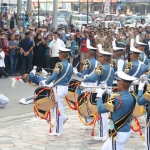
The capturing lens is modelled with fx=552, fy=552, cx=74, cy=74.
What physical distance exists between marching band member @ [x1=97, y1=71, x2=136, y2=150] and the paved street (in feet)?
7.56

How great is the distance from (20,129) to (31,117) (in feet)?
4.78

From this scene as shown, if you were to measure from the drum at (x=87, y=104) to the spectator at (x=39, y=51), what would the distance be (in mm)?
9217

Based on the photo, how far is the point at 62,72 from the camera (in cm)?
1098

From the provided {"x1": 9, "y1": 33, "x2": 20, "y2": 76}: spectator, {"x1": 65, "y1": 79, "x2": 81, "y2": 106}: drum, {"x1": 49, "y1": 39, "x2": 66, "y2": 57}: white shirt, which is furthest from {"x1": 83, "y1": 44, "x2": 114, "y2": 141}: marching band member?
{"x1": 49, "y1": 39, "x2": 66, "y2": 57}: white shirt

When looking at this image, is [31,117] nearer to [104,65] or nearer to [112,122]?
[104,65]

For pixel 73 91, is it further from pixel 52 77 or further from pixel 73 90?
pixel 52 77

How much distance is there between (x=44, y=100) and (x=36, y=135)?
2.40ft

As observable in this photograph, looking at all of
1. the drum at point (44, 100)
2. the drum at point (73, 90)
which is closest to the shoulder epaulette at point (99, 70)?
the drum at point (44, 100)

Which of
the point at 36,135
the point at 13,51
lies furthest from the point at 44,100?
the point at 13,51

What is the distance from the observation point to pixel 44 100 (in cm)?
1130

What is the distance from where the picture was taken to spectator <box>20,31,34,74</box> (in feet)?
64.1

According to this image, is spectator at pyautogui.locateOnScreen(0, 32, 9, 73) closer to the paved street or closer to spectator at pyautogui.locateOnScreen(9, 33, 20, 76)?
spectator at pyautogui.locateOnScreen(9, 33, 20, 76)

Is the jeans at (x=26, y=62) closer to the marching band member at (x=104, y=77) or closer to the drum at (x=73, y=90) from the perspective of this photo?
the drum at (x=73, y=90)

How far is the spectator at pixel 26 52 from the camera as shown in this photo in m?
19.5
